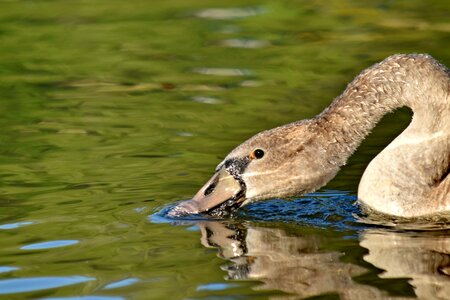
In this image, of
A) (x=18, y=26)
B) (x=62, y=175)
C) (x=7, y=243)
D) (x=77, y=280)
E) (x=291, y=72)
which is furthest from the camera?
(x=18, y=26)

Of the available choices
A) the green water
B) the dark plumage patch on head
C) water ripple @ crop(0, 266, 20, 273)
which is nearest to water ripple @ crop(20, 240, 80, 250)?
the green water

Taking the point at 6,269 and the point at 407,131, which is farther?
the point at 407,131

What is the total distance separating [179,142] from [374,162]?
8.37 feet

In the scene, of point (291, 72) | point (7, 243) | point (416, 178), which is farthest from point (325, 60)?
point (7, 243)

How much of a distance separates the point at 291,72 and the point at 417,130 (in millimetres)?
4800

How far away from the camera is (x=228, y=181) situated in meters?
9.44

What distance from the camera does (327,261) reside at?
813 cm

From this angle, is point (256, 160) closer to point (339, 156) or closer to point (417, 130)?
point (339, 156)

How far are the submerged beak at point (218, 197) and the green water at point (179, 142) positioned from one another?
0.45ft

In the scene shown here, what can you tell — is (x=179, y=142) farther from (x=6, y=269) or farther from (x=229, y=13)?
(x=229, y=13)

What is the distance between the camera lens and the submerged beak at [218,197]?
30.9 ft

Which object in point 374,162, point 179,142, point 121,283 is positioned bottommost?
point 179,142

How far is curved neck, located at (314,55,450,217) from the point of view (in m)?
9.47

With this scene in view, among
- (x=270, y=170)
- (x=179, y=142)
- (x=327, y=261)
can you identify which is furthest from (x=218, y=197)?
(x=179, y=142)
